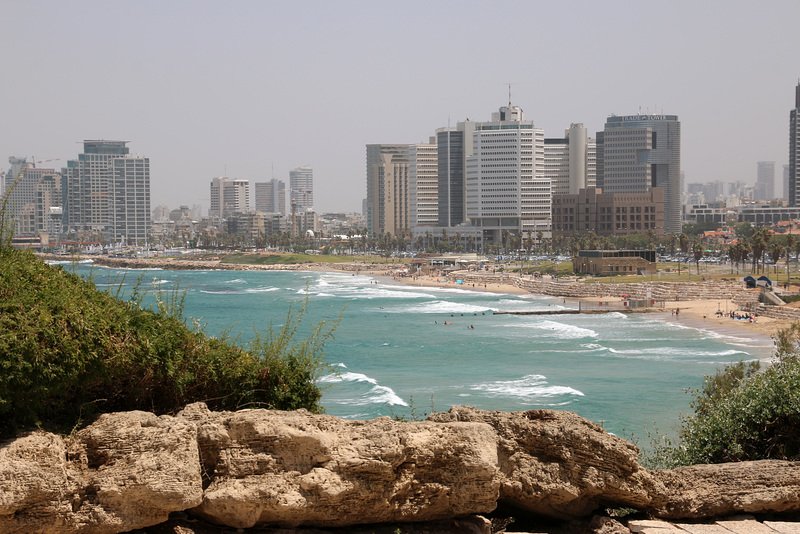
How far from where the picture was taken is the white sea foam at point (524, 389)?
3678 centimetres

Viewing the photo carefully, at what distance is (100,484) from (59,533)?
0.59 metres

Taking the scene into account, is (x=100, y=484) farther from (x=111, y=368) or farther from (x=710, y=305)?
(x=710, y=305)

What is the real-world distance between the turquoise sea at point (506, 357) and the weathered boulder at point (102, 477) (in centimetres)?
456

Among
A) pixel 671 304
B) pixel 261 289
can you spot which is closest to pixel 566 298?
pixel 671 304

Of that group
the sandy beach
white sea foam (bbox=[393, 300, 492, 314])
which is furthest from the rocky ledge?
white sea foam (bbox=[393, 300, 492, 314])

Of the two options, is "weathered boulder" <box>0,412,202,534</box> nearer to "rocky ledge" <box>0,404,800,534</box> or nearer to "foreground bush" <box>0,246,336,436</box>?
"rocky ledge" <box>0,404,800,534</box>

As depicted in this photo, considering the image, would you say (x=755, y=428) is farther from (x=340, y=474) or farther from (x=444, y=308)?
(x=444, y=308)

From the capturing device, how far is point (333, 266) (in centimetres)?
17762

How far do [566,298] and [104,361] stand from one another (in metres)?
89.0

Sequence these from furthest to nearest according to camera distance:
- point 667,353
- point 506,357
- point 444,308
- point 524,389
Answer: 1. point 444,308
2. point 506,357
3. point 667,353
4. point 524,389

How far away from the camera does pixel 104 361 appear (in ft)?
30.2

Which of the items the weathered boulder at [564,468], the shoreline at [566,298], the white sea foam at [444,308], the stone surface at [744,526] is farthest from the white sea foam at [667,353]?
the weathered boulder at [564,468]

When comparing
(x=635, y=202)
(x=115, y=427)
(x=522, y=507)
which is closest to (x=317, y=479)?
(x=115, y=427)

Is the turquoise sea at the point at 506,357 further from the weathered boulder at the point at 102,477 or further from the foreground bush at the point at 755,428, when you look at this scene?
the foreground bush at the point at 755,428
